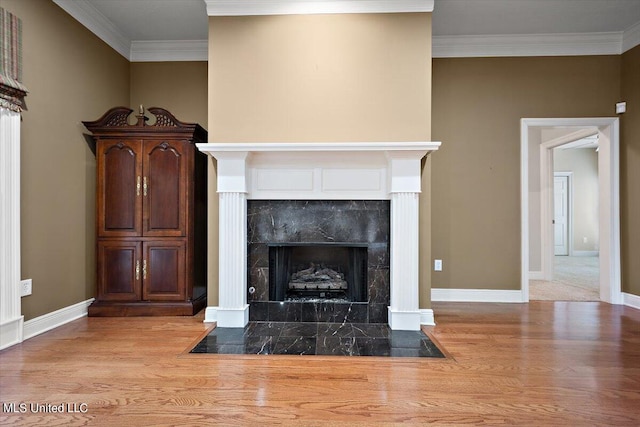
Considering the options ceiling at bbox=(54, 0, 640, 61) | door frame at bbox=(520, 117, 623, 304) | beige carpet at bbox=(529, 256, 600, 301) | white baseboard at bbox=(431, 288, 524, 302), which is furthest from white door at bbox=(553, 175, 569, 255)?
white baseboard at bbox=(431, 288, 524, 302)

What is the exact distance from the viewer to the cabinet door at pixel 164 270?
3262mm

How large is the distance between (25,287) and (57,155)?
110cm

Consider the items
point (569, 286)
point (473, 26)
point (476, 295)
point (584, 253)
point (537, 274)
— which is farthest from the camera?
point (584, 253)

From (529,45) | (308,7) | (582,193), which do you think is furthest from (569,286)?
(582,193)

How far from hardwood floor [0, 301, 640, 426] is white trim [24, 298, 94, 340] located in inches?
4.4

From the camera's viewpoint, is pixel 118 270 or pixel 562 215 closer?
pixel 118 270

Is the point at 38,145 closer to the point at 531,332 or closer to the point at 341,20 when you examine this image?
the point at 341,20

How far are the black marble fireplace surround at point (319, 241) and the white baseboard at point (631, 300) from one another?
2743 mm

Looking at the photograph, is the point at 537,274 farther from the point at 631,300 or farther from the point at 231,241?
the point at 231,241

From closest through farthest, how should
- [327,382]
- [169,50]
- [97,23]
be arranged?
[327,382], [97,23], [169,50]

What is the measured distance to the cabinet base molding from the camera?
10.6 feet

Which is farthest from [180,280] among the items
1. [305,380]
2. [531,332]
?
[531,332]

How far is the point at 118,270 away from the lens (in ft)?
10.7

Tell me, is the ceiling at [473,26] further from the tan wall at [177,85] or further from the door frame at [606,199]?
the door frame at [606,199]
